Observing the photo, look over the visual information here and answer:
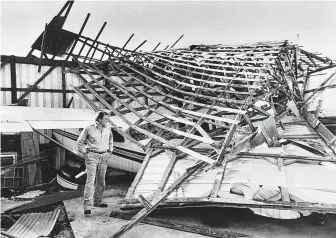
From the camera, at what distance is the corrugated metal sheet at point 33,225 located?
A: 207 inches

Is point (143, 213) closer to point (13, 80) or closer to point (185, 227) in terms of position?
point (185, 227)


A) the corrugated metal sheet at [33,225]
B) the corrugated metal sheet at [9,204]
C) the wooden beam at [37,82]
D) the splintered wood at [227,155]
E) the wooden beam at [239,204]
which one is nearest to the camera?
the wooden beam at [239,204]

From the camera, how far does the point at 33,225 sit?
562 cm

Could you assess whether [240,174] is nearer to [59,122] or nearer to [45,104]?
[59,122]

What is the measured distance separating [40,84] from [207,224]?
7262mm

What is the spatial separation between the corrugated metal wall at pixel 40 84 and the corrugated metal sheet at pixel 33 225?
161 inches

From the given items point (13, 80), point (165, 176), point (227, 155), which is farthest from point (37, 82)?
point (227, 155)

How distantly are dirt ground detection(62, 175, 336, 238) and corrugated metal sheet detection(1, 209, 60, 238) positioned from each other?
429mm

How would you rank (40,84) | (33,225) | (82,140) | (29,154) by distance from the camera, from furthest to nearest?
1. (40,84)
2. (29,154)
3. (82,140)
4. (33,225)

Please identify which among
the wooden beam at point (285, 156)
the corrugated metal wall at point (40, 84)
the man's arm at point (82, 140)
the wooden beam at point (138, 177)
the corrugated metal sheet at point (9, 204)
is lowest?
the corrugated metal sheet at point (9, 204)

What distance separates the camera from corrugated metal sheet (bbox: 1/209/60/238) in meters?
5.26

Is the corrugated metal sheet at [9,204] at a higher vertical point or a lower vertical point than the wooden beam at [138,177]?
lower

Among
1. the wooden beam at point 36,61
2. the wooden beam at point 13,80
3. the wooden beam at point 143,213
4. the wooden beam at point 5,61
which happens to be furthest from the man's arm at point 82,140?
the wooden beam at point 5,61

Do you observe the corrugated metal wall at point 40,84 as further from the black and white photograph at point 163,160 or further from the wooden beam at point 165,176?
the wooden beam at point 165,176
